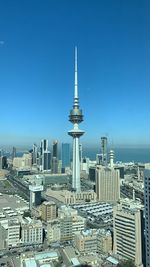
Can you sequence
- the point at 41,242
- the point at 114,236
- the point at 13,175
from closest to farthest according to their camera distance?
1. the point at 114,236
2. the point at 41,242
3. the point at 13,175

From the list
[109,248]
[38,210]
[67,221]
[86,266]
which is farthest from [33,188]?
[86,266]

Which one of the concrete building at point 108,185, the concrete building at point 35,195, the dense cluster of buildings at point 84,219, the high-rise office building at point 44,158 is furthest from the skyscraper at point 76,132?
the high-rise office building at point 44,158

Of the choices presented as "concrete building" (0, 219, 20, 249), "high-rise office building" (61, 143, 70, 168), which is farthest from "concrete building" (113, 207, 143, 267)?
"high-rise office building" (61, 143, 70, 168)

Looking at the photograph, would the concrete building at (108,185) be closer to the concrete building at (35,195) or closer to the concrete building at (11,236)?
the concrete building at (35,195)

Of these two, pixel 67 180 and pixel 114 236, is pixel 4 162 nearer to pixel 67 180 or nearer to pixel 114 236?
pixel 67 180

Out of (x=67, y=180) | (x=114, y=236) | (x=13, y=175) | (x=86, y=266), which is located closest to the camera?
(x=86, y=266)

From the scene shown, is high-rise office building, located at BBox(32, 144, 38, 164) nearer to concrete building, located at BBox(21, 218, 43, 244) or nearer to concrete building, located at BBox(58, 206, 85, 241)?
concrete building, located at BBox(58, 206, 85, 241)
